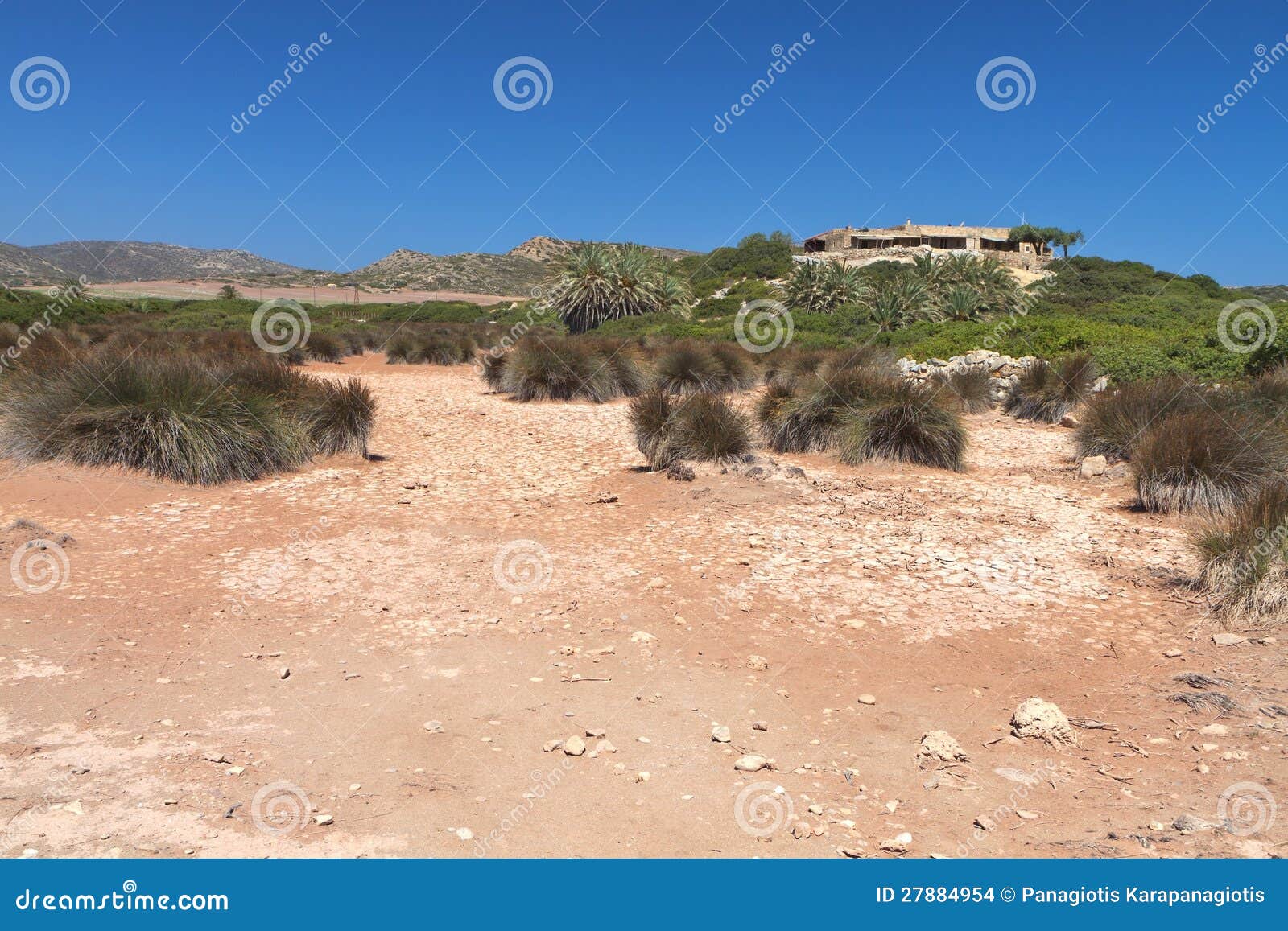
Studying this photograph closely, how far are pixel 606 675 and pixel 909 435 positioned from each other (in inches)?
256

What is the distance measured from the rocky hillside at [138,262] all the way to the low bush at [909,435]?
8035cm

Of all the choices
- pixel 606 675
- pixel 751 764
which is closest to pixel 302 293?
pixel 606 675

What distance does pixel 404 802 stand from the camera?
3334 mm

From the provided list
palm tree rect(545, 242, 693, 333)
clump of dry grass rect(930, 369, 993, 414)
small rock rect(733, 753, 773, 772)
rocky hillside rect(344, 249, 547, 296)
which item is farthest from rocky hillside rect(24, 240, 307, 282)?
small rock rect(733, 753, 773, 772)

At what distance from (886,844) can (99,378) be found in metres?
8.85

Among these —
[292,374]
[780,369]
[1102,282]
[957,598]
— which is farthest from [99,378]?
[1102,282]

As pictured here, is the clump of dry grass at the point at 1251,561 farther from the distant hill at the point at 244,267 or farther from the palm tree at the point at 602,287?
the distant hill at the point at 244,267

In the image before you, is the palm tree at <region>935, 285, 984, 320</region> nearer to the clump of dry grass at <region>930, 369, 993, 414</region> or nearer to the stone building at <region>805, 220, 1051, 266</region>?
the clump of dry grass at <region>930, 369, 993, 414</region>

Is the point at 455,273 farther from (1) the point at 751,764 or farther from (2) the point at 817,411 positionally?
(1) the point at 751,764

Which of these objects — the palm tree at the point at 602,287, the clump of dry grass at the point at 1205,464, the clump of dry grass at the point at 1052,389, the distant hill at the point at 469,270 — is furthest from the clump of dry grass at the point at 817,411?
the distant hill at the point at 469,270

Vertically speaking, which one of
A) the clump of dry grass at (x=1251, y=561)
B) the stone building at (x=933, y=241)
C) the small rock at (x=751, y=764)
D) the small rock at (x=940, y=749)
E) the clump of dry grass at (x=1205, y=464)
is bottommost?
the small rock at (x=751, y=764)

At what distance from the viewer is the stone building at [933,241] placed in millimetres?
61688

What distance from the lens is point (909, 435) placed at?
33.0ft

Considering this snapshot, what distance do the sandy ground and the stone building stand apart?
5658 centimetres
